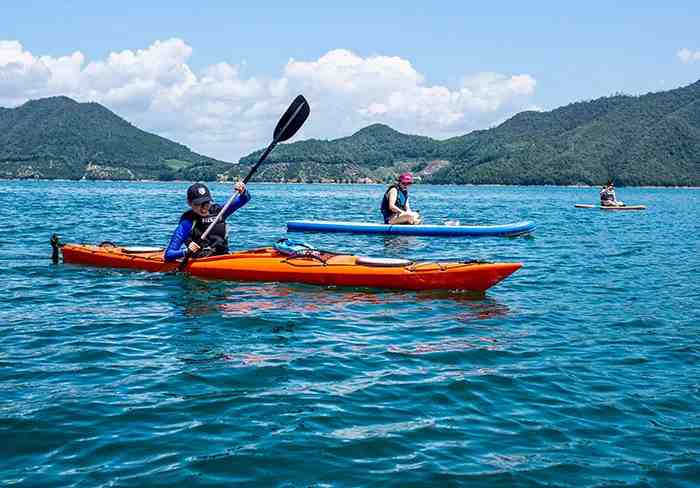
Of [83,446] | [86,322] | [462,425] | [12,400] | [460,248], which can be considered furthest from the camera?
[460,248]

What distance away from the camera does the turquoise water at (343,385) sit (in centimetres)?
421

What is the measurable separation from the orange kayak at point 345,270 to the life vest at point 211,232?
0.31 metres

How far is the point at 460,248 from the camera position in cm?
1617

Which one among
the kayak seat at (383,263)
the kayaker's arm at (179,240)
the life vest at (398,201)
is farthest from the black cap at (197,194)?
the life vest at (398,201)

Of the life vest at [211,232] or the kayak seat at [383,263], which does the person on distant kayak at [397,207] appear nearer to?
the life vest at [211,232]

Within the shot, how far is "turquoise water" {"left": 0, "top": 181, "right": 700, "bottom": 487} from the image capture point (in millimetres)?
4215

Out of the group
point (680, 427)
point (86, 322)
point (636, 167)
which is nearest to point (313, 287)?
point (86, 322)

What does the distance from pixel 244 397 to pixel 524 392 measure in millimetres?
2273

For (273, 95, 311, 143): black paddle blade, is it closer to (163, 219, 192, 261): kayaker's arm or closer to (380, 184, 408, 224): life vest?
(163, 219, 192, 261): kayaker's arm

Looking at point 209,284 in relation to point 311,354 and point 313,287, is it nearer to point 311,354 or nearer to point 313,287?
point 313,287

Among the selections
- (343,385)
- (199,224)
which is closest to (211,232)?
(199,224)

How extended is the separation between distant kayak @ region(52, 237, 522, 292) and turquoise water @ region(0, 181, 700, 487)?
0.23 m

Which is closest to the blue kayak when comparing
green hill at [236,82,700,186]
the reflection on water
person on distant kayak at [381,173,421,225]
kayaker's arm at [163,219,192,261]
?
person on distant kayak at [381,173,421,225]

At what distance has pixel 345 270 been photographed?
9.92 m
